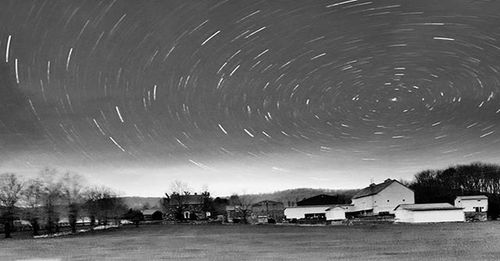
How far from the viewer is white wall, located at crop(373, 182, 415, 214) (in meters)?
134

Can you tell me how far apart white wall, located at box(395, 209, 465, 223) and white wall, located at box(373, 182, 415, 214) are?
2652 centimetres

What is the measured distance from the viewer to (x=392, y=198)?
134 metres

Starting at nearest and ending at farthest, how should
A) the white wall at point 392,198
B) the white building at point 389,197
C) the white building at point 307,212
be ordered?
the white building at point 389,197 < the white wall at point 392,198 < the white building at point 307,212

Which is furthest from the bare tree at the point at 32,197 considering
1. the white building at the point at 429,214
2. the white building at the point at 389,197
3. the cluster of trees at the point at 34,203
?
the white building at the point at 389,197

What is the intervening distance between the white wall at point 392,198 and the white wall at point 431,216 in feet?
87.0

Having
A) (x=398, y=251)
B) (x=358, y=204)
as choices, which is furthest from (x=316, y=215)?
(x=398, y=251)

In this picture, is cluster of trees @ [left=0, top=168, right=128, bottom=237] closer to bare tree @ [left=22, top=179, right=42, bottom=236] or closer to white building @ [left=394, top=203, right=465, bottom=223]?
bare tree @ [left=22, top=179, right=42, bottom=236]

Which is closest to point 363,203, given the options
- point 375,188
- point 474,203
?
point 375,188

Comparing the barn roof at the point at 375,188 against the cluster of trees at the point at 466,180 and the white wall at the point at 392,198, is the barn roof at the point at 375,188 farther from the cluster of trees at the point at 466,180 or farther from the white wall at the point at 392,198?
the cluster of trees at the point at 466,180

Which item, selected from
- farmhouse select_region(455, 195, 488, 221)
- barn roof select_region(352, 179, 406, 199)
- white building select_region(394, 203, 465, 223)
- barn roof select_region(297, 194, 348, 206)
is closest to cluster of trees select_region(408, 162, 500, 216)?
barn roof select_region(297, 194, 348, 206)

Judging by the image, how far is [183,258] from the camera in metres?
32.3

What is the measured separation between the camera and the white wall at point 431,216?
10181cm

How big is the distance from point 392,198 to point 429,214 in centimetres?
3185

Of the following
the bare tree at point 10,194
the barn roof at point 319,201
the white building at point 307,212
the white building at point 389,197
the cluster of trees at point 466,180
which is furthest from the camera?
the cluster of trees at point 466,180
